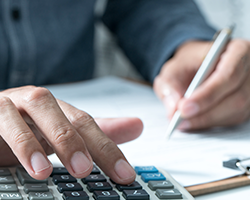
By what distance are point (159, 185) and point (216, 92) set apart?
22 cm

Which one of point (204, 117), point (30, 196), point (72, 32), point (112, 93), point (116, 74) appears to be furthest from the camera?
point (116, 74)

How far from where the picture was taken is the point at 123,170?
0.78 ft

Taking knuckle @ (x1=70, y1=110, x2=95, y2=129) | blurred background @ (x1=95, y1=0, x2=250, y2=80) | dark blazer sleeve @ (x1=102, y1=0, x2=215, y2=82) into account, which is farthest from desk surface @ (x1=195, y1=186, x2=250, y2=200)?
blurred background @ (x1=95, y1=0, x2=250, y2=80)

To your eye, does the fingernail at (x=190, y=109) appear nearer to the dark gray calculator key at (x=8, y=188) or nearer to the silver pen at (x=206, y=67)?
the silver pen at (x=206, y=67)

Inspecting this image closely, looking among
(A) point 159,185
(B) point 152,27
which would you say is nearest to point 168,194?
(A) point 159,185

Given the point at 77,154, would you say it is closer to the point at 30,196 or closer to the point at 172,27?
the point at 30,196

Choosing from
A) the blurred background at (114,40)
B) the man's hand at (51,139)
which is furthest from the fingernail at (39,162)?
the blurred background at (114,40)

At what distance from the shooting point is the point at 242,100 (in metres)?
0.45

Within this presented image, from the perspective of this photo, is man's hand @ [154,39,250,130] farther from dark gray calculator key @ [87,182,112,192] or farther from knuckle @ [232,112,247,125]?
dark gray calculator key @ [87,182,112,192]

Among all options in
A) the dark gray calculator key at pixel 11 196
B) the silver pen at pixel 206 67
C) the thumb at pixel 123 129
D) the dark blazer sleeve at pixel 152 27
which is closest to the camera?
the dark gray calculator key at pixel 11 196

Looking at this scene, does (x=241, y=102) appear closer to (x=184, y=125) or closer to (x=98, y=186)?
(x=184, y=125)

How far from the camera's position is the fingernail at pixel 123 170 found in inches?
9.3

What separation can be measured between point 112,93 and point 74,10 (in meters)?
0.26

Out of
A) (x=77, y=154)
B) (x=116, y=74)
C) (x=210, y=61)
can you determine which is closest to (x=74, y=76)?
(x=116, y=74)
